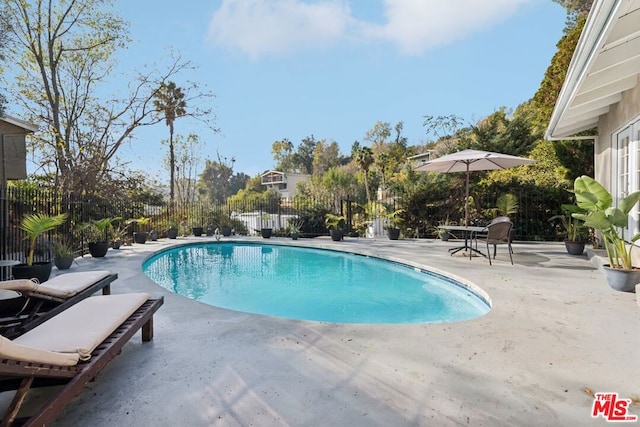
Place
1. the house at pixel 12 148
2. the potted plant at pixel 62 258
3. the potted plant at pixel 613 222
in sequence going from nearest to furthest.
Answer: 1. the potted plant at pixel 613 222
2. the potted plant at pixel 62 258
3. the house at pixel 12 148

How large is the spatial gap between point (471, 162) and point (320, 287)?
17.1ft

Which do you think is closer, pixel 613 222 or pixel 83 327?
pixel 83 327

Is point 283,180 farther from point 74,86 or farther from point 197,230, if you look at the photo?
point 74,86

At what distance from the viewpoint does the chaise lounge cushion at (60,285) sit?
276 cm

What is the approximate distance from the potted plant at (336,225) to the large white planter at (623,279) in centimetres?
817

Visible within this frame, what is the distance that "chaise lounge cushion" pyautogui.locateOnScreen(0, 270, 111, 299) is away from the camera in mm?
2756

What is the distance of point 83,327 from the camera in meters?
2.23

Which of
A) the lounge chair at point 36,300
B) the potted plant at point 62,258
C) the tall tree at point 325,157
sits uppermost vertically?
the tall tree at point 325,157

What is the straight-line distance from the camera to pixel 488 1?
930cm

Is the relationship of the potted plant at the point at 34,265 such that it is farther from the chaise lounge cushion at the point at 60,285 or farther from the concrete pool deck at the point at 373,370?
the concrete pool deck at the point at 373,370

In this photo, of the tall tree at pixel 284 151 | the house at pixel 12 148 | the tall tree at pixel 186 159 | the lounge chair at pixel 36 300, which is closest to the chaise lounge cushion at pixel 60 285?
the lounge chair at pixel 36 300

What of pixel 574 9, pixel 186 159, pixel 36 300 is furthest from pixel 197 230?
pixel 574 9

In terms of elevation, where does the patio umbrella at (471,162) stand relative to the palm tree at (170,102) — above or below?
below

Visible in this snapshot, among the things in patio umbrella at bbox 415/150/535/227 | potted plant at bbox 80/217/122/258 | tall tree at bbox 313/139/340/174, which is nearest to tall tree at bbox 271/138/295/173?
tall tree at bbox 313/139/340/174
